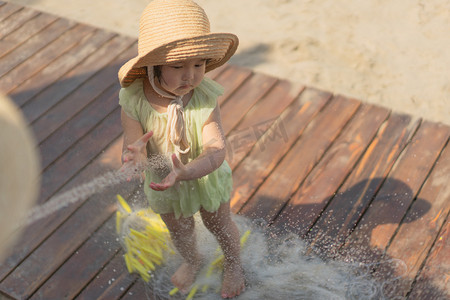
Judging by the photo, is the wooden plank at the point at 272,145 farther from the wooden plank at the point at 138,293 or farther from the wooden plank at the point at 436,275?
the wooden plank at the point at 436,275

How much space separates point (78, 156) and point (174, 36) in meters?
1.56

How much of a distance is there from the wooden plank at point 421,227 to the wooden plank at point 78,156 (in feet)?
5.39

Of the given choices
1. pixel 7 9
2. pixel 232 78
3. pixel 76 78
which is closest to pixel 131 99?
pixel 232 78

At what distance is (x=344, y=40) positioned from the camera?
4395 mm

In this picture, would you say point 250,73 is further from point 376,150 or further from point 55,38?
point 55,38

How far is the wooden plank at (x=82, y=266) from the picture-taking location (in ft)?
8.38

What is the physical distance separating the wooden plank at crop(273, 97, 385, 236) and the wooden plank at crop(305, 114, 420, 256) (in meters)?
0.04

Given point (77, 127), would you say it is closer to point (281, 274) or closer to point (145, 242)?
point (145, 242)

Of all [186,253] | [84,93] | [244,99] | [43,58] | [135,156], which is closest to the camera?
[135,156]

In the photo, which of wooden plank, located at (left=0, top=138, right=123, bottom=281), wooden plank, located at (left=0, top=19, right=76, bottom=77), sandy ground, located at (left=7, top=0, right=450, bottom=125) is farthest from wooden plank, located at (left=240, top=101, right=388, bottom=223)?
wooden plank, located at (left=0, top=19, right=76, bottom=77)

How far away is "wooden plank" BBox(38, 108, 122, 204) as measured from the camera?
3.05 metres

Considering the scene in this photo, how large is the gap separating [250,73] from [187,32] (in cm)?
188

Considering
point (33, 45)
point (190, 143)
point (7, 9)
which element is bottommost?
point (33, 45)

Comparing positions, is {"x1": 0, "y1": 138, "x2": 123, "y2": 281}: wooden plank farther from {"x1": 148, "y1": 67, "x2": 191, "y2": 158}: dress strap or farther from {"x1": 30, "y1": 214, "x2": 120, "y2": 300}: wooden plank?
{"x1": 148, "y1": 67, "x2": 191, "y2": 158}: dress strap
